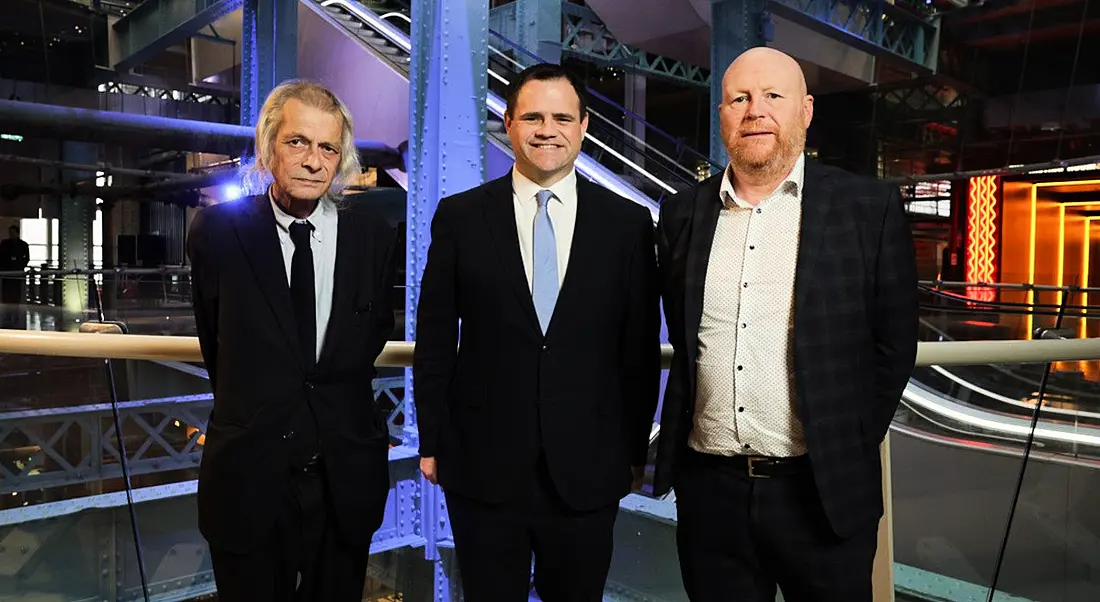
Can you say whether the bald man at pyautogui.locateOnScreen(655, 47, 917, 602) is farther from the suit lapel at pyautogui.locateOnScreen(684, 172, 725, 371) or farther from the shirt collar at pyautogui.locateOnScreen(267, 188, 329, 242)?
the shirt collar at pyautogui.locateOnScreen(267, 188, 329, 242)

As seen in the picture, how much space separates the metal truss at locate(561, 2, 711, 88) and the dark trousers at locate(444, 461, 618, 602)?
16.6 m

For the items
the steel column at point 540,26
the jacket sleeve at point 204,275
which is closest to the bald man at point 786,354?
the jacket sleeve at point 204,275

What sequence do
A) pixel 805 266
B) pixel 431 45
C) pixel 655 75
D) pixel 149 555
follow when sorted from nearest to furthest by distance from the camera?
pixel 805 266 → pixel 149 555 → pixel 431 45 → pixel 655 75

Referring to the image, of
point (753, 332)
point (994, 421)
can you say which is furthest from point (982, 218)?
point (753, 332)

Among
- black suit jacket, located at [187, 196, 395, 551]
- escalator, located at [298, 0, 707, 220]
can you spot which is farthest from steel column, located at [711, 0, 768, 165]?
black suit jacket, located at [187, 196, 395, 551]

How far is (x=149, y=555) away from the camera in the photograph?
111 inches

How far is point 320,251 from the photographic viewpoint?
1.94 metres

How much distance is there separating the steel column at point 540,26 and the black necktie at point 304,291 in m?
13.2

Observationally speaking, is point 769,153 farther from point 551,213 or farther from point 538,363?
point 538,363

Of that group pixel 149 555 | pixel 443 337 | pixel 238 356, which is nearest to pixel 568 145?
pixel 443 337

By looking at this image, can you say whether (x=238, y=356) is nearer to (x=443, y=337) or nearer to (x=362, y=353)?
(x=362, y=353)

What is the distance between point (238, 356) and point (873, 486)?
1.45 meters

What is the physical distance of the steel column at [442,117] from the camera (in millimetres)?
6801

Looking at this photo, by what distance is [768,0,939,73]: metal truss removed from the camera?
1297 cm
